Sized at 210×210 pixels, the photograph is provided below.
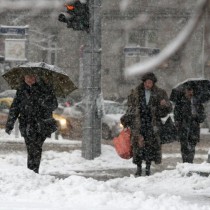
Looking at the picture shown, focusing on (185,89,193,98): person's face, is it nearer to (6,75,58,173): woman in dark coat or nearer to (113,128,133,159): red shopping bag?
(113,128,133,159): red shopping bag

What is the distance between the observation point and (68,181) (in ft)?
25.5

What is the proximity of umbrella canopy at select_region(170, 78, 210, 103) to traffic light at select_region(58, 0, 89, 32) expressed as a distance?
2181 millimetres

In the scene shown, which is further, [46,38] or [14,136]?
[46,38]

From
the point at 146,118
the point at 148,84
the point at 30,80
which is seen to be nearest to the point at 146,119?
the point at 146,118

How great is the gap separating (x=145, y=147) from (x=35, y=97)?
185 centimetres

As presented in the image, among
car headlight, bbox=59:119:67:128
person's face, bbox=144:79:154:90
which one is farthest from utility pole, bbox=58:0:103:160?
car headlight, bbox=59:119:67:128

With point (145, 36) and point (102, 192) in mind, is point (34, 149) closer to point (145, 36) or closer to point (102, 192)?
point (102, 192)

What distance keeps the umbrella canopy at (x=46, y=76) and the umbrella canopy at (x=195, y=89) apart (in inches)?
78.7

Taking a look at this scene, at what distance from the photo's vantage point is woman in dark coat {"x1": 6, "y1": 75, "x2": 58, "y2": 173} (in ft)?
31.2

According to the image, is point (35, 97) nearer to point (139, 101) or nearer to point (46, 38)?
point (139, 101)

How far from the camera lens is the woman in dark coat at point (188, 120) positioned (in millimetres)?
11453

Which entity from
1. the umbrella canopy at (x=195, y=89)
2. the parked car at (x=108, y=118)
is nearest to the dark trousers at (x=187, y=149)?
the umbrella canopy at (x=195, y=89)

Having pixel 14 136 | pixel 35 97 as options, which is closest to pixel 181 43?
pixel 35 97

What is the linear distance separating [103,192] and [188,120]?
181 inches
